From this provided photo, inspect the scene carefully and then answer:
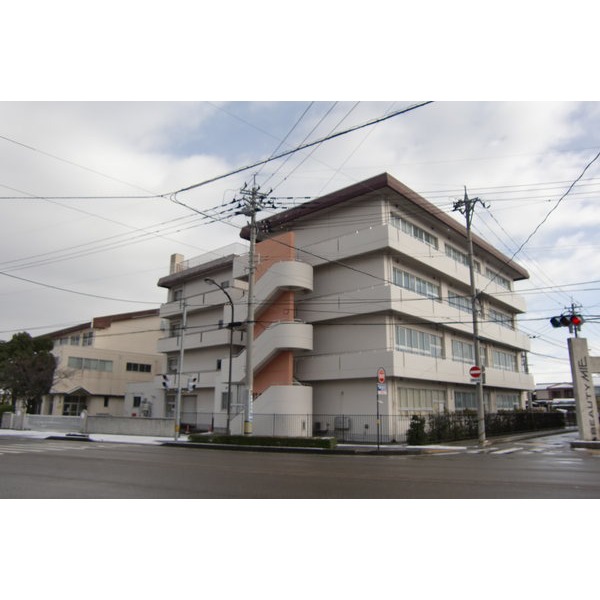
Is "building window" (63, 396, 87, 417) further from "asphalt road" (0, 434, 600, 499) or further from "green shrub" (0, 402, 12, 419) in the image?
"asphalt road" (0, 434, 600, 499)

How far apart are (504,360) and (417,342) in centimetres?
A: 1693

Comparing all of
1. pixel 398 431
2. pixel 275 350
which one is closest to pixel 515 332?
pixel 398 431

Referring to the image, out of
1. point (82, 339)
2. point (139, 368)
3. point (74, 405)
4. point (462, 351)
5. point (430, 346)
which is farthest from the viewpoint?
point (82, 339)

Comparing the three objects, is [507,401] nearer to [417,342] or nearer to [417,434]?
[417,342]

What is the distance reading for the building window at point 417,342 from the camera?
29.0 meters

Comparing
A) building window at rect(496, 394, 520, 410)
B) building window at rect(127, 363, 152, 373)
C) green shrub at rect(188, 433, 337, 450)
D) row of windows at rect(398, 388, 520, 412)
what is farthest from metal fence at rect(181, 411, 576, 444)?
building window at rect(127, 363, 152, 373)

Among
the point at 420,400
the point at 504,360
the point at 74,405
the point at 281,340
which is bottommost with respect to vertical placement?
the point at 74,405

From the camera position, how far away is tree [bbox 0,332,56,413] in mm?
Result: 41219

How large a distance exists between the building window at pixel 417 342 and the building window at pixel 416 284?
2.55 meters

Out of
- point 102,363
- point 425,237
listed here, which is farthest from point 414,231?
point 102,363

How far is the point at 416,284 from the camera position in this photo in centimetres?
3152

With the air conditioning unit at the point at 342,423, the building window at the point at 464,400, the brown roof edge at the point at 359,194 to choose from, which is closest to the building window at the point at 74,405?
the brown roof edge at the point at 359,194

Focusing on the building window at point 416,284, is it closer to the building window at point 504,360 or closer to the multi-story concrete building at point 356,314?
the multi-story concrete building at point 356,314

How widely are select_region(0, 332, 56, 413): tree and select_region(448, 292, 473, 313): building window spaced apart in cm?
3323
